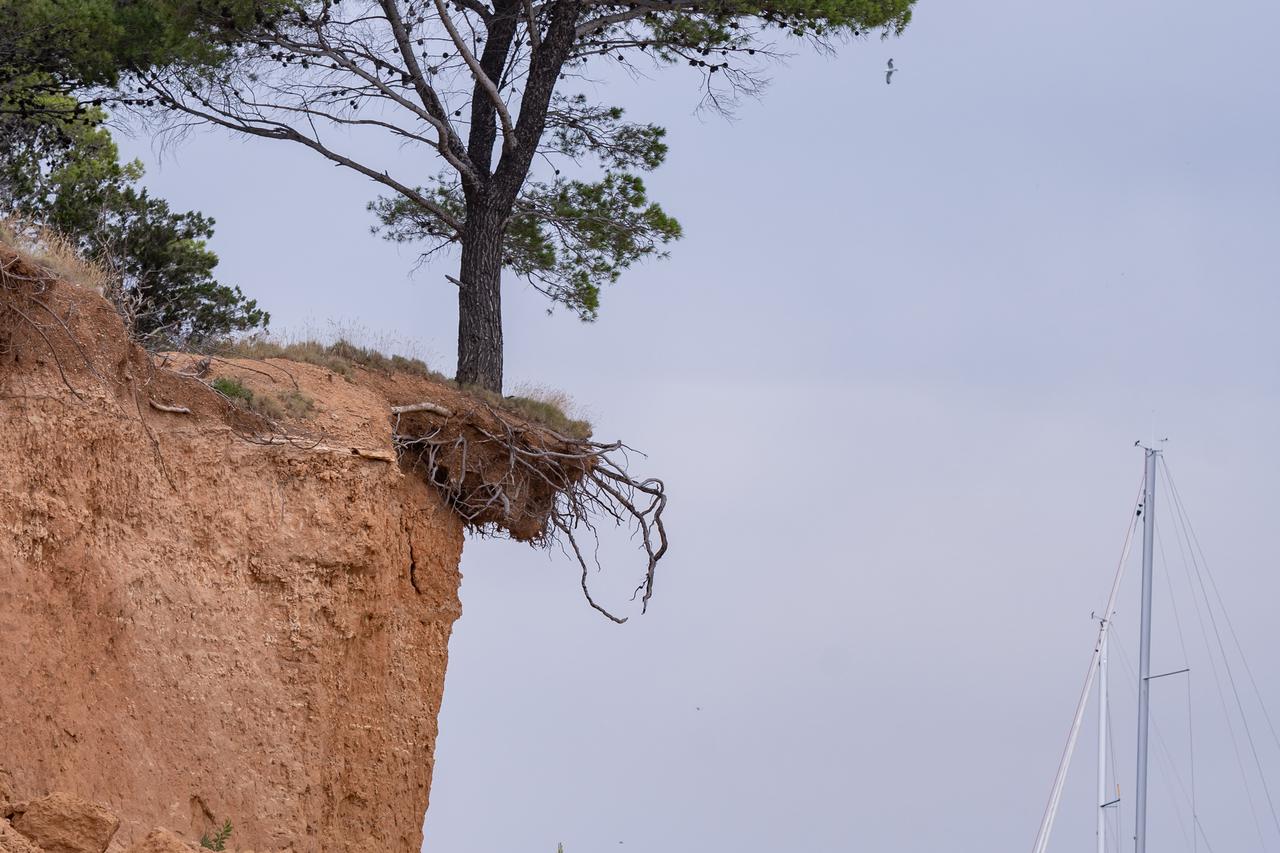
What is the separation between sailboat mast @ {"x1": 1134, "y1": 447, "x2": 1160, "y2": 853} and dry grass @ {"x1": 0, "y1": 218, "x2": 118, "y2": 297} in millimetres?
16849

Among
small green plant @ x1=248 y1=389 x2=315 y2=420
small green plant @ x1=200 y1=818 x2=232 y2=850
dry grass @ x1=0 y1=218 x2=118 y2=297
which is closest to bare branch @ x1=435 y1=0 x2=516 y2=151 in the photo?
small green plant @ x1=248 y1=389 x2=315 y2=420

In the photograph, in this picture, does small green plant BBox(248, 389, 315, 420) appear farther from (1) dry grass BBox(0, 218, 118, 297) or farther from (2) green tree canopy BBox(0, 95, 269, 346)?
(2) green tree canopy BBox(0, 95, 269, 346)

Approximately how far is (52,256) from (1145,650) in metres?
18.0

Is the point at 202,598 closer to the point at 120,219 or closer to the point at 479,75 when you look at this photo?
the point at 479,75

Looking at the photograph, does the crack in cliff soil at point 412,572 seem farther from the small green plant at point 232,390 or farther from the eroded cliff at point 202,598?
the small green plant at point 232,390

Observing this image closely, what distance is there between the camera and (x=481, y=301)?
758 inches

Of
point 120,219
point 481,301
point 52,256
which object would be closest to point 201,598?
point 52,256

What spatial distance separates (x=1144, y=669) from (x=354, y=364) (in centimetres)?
1394

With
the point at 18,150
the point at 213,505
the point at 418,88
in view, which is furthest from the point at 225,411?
the point at 18,150

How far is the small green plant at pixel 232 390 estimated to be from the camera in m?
14.9

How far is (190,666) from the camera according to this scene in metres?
13.8

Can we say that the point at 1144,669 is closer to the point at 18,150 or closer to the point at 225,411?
the point at 225,411

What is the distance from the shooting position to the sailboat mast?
24344 mm

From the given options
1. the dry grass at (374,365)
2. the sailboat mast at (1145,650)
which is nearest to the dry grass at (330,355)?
the dry grass at (374,365)
